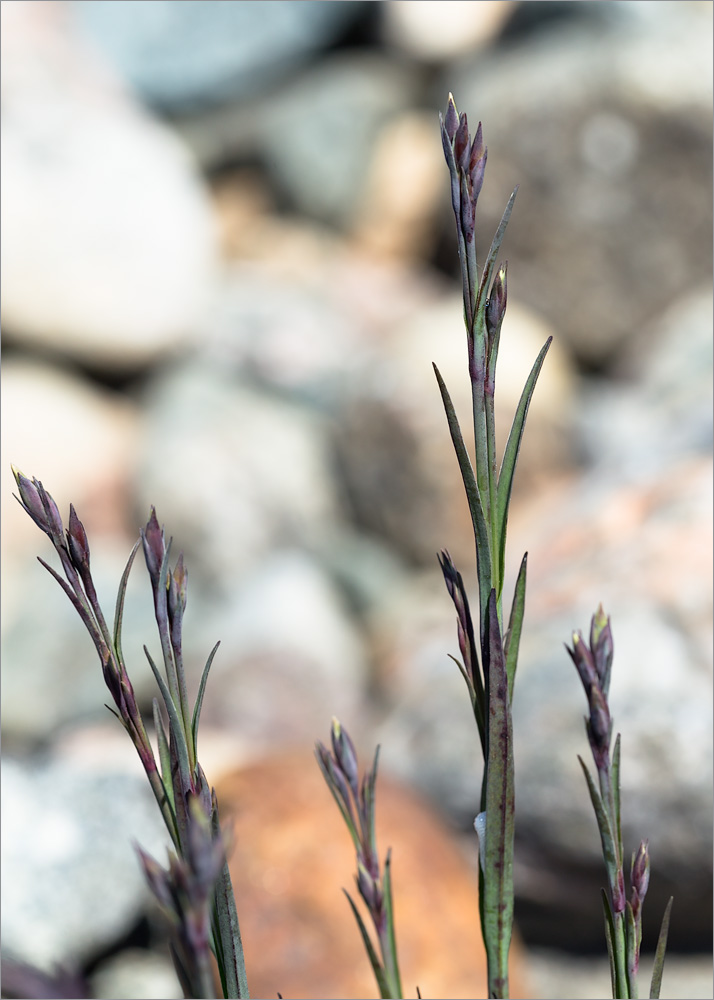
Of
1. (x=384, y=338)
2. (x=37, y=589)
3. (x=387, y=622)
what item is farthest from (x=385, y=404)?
(x=37, y=589)

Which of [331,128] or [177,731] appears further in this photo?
[331,128]

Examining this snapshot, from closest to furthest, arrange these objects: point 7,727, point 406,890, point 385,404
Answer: point 406,890
point 7,727
point 385,404

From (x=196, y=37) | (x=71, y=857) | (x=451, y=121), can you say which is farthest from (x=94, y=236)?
(x=451, y=121)

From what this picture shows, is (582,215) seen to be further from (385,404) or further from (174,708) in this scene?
(174,708)

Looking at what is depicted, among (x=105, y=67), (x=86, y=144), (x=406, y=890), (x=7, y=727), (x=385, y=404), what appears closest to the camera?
(x=406, y=890)

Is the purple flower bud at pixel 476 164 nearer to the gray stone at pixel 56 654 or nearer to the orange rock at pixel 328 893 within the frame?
the orange rock at pixel 328 893

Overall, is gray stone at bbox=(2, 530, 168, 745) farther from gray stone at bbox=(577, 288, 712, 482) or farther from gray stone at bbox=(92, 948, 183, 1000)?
gray stone at bbox=(577, 288, 712, 482)

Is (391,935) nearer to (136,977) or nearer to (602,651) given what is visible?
(602,651)

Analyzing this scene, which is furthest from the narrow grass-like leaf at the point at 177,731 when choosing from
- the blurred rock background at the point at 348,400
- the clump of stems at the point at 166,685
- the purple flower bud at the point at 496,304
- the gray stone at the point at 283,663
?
the gray stone at the point at 283,663
